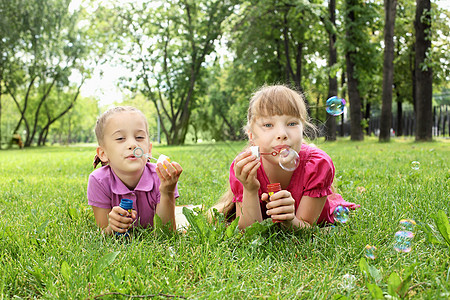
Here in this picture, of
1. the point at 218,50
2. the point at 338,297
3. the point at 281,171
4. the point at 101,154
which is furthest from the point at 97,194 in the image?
the point at 218,50

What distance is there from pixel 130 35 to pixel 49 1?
7.35 m

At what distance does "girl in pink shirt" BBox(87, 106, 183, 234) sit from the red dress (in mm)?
566

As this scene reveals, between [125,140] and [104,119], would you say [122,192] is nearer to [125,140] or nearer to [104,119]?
[125,140]

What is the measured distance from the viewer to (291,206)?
223cm

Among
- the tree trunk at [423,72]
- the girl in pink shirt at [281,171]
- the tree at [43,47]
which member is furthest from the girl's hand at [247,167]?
the tree at [43,47]

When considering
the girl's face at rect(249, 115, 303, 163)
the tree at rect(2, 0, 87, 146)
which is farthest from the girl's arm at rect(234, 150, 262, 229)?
the tree at rect(2, 0, 87, 146)

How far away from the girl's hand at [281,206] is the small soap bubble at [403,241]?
57cm

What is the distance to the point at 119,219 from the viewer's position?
239 centimetres

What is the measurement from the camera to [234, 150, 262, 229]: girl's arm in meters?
2.14

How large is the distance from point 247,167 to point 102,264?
2.92 ft

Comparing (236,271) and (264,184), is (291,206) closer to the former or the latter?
(264,184)

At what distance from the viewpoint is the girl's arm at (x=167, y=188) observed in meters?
2.32

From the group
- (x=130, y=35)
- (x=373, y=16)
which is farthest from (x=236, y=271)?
(x=130, y=35)

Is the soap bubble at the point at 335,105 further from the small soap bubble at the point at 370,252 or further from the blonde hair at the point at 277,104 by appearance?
the small soap bubble at the point at 370,252
